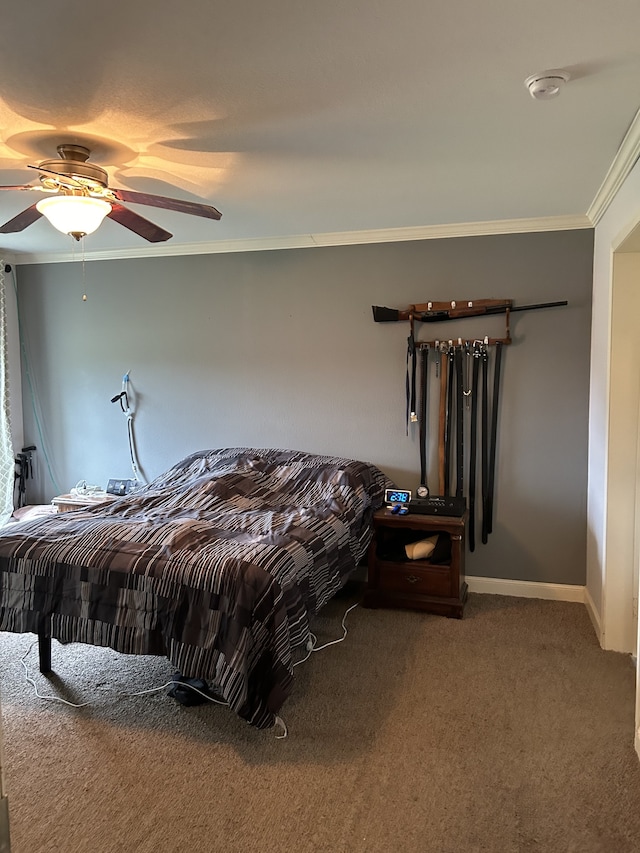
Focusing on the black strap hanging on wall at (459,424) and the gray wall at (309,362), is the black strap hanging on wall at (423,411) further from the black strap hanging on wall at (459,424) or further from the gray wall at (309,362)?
the black strap hanging on wall at (459,424)

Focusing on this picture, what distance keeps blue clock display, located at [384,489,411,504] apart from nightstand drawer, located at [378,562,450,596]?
0.35m

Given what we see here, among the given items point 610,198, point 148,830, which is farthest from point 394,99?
point 148,830

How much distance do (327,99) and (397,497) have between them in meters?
2.19

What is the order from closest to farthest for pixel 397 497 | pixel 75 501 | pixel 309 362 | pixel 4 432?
pixel 397 497 → pixel 309 362 → pixel 75 501 → pixel 4 432

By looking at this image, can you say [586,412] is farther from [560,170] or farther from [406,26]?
[406,26]

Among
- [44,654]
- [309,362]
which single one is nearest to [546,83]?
[309,362]

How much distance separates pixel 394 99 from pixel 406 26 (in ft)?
1.32

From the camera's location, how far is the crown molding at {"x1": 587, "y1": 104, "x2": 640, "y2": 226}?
2.21 metres

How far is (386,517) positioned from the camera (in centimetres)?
341

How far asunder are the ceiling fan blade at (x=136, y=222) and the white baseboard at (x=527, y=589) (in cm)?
265

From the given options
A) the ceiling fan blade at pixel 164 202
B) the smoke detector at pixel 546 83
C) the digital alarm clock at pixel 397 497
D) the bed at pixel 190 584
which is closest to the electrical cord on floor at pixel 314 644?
the bed at pixel 190 584

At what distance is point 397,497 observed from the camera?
A: 3523 millimetres

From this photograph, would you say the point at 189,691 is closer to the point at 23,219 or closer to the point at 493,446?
the point at 23,219

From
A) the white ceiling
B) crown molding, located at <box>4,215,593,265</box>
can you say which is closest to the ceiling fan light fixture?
the white ceiling
